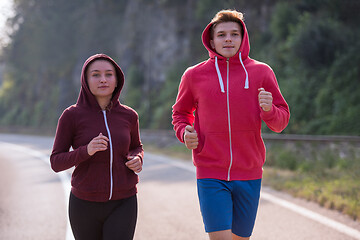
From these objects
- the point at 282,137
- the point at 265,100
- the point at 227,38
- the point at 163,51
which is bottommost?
the point at 282,137

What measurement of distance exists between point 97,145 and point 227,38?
1.28m

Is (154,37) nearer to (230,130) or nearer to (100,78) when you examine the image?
(100,78)

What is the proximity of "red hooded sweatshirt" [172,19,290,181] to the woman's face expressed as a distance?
0.63 metres

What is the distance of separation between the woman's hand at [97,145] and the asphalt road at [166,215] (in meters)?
2.69

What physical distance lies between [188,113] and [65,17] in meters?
53.8

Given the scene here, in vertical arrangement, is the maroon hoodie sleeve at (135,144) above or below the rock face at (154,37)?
below

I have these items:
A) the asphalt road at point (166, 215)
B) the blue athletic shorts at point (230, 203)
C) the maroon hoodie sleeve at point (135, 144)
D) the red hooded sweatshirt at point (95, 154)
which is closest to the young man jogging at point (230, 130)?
the blue athletic shorts at point (230, 203)

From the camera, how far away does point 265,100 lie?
3170 millimetres

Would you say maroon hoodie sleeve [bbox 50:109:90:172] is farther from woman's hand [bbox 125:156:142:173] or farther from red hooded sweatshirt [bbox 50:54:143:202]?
woman's hand [bbox 125:156:142:173]

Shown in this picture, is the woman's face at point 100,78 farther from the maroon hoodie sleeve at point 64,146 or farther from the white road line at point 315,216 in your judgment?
the white road line at point 315,216

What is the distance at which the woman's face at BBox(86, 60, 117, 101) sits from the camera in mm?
3375

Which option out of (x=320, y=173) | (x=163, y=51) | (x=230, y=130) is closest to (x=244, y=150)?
(x=230, y=130)

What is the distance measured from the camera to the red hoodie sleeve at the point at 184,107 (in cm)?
351

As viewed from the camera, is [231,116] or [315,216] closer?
[231,116]
